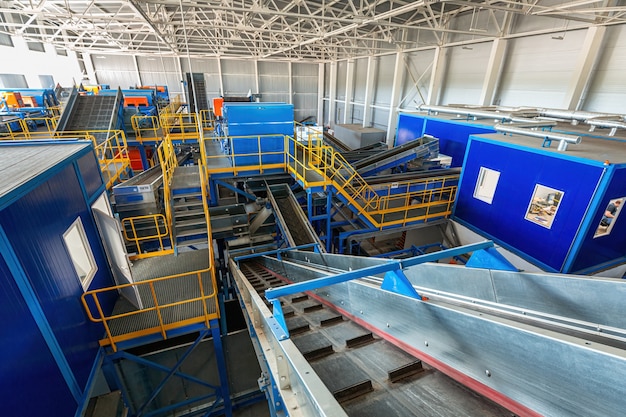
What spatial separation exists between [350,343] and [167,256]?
6.25 meters

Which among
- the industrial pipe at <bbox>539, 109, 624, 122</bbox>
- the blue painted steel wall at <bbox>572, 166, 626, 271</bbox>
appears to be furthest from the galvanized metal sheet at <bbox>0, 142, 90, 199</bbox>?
the industrial pipe at <bbox>539, 109, 624, 122</bbox>

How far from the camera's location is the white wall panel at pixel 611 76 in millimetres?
10742

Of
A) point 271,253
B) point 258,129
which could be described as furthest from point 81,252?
point 258,129

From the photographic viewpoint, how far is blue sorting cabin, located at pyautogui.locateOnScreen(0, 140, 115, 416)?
3014 millimetres

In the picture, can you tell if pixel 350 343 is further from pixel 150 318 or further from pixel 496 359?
pixel 150 318

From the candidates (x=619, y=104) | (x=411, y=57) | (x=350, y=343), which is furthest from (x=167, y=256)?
(x=411, y=57)

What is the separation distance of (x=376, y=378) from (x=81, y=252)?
5.34 meters

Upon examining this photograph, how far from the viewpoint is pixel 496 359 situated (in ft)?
5.48

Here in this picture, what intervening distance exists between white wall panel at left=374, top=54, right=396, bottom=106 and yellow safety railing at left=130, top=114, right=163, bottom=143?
1856 centimetres

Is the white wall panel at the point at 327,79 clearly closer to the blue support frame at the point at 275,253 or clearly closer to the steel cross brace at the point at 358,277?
the blue support frame at the point at 275,253

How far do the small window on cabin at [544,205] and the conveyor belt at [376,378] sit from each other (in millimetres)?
7179

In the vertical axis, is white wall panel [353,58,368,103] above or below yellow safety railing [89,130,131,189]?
above

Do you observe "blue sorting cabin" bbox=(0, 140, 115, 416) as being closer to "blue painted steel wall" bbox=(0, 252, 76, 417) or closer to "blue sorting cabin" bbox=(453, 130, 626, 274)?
"blue painted steel wall" bbox=(0, 252, 76, 417)

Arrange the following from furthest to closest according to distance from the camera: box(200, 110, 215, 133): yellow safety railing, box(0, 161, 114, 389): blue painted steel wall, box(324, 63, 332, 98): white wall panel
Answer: box(324, 63, 332, 98): white wall panel → box(200, 110, 215, 133): yellow safety railing → box(0, 161, 114, 389): blue painted steel wall
